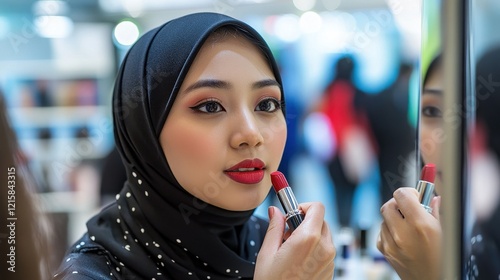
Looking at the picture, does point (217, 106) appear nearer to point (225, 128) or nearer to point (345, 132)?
point (225, 128)

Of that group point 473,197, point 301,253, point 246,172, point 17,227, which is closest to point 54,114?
point 17,227

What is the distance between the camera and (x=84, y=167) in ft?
2.36

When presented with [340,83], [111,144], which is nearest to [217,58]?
[111,144]

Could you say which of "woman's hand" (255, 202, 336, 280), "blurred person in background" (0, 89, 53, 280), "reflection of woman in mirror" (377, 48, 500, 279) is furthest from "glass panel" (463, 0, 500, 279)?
"blurred person in background" (0, 89, 53, 280)

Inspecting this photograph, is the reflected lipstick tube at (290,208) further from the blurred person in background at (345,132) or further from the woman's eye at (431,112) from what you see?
the blurred person in background at (345,132)

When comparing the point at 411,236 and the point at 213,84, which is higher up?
the point at 213,84

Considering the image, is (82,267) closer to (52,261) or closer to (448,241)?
(52,261)

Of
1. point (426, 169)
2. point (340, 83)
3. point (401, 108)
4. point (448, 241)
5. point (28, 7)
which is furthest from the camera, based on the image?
point (340, 83)

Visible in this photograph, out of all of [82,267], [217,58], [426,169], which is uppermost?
[217,58]

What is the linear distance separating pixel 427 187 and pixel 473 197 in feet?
0.23

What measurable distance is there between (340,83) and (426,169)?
48cm

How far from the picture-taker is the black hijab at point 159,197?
61 centimetres

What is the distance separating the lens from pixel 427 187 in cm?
55

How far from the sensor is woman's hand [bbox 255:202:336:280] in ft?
1.73
